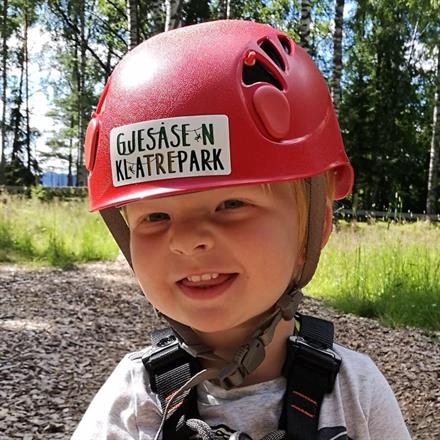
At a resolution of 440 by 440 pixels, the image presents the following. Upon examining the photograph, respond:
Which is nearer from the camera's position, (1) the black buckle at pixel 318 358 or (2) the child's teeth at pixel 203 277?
(2) the child's teeth at pixel 203 277

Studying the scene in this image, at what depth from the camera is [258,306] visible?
131 cm

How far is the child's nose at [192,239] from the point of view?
1.22 m

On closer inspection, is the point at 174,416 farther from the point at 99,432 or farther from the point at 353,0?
the point at 353,0

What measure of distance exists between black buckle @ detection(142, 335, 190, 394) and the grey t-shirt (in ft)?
0.09

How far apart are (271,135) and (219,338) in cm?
48

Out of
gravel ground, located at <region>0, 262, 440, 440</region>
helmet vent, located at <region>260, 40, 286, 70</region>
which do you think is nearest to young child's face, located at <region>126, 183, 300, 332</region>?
helmet vent, located at <region>260, 40, 286, 70</region>

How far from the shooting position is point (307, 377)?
1354 mm

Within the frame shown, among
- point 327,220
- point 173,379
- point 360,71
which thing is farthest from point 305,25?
point 360,71

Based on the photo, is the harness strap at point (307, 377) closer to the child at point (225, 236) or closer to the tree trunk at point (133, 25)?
the child at point (225, 236)

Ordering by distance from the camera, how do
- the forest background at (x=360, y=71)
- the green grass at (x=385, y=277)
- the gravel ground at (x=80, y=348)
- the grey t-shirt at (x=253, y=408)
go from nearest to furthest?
the grey t-shirt at (x=253, y=408) → the gravel ground at (x=80, y=348) → the green grass at (x=385, y=277) → the forest background at (x=360, y=71)

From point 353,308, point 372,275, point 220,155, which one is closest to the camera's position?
point 220,155

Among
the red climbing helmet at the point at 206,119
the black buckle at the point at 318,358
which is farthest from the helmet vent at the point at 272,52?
the black buckle at the point at 318,358

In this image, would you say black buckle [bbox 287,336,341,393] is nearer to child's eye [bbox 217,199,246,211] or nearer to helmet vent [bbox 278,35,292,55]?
child's eye [bbox 217,199,246,211]

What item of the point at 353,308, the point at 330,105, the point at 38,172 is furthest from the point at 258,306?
the point at 38,172
